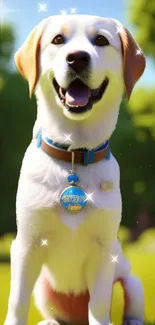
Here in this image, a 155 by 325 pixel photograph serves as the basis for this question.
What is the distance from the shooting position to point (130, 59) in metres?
2.27

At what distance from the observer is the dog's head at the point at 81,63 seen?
2.14 m

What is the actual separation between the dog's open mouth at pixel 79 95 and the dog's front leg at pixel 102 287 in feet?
1.84

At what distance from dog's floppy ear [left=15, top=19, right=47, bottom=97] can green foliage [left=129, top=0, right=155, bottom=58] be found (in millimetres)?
2469

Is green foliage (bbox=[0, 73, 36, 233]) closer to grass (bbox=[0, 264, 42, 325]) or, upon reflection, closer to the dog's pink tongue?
grass (bbox=[0, 264, 42, 325])

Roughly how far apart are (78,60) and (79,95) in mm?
142

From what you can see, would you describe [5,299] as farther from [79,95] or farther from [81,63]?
[81,63]

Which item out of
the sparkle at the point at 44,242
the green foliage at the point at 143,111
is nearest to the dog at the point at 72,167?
the sparkle at the point at 44,242

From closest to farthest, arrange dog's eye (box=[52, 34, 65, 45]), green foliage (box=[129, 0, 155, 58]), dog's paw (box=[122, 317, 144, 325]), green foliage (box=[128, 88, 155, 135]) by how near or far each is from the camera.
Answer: dog's eye (box=[52, 34, 65, 45]) → dog's paw (box=[122, 317, 144, 325]) → green foliage (box=[128, 88, 155, 135]) → green foliage (box=[129, 0, 155, 58])

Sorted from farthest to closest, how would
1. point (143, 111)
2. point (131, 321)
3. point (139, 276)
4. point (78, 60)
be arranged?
point (143, 111), point (139, 276), point (131, 321), point (78, 60)

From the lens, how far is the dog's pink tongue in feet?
7.11

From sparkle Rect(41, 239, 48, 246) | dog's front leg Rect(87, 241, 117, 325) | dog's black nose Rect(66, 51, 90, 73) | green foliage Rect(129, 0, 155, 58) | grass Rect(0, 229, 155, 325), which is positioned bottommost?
grass Rect(0, 229, 155, 325)

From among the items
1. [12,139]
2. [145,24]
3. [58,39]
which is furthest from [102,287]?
[145,24]

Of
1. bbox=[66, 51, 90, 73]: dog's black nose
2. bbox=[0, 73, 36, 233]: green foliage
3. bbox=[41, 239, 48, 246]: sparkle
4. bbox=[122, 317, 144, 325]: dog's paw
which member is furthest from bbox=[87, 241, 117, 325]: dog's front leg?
bbox=[0, 73, 36, 233]: green foliage

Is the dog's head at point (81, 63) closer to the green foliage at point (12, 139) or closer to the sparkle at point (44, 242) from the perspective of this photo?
the sparkle at point (44, 242)
